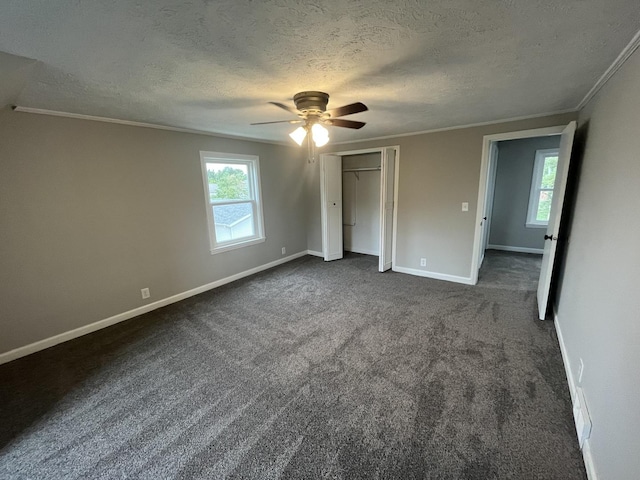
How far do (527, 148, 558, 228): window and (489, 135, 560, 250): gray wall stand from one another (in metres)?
0.08

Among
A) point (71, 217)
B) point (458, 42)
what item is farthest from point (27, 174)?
point (458, 42)

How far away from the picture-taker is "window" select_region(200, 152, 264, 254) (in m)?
3.79

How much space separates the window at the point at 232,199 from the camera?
3790 millimetres

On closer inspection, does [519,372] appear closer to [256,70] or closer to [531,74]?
[531,74]

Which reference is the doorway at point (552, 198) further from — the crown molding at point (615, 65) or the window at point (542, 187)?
the window at point (542, 187)

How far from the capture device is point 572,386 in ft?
6.15

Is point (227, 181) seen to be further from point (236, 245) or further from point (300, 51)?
point (300, 51)

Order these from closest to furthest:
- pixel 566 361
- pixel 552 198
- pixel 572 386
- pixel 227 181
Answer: pixel 572 386
pixel 566 361
pixel 552 198
pixel 227 181

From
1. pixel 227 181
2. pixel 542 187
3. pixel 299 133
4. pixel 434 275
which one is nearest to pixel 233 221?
pixel 227 181

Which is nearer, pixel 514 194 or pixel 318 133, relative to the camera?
pixel 318 133

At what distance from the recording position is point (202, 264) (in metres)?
3.76

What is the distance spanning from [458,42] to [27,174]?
345cm

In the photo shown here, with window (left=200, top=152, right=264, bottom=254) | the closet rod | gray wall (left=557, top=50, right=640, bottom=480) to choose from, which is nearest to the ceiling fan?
gray wall (left=557, top=50, right=640, bottom=480)

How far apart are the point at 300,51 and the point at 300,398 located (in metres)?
2.19
